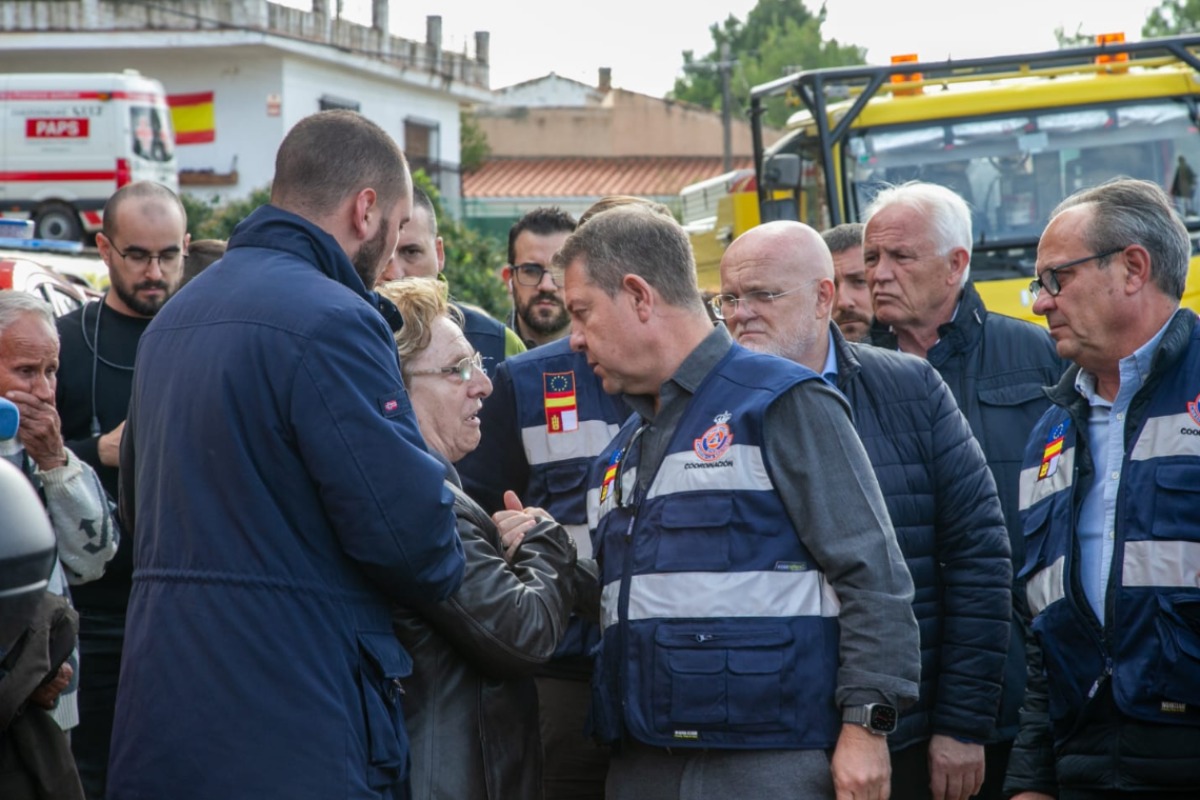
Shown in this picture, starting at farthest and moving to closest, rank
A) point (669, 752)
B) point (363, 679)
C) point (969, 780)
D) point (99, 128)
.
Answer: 1. point (99, 128)
2. point (969, 780)
3. point (669, 752)
4. point (363, 679)

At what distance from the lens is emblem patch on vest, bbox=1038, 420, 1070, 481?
4.06 meters

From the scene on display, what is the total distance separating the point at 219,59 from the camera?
111ft

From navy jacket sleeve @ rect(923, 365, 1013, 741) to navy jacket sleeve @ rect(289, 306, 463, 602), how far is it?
1.62 meters

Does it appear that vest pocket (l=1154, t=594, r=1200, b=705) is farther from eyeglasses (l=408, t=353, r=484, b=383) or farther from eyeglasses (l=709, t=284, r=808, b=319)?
eyeglasses (l=408, t=353, r=484, b=383)

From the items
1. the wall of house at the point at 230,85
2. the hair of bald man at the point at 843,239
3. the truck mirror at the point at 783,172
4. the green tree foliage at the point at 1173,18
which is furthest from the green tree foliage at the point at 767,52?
the hair of bald man at the point at 843,239

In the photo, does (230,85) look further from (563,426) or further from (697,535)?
(697,535)

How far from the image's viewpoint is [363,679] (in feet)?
10.7

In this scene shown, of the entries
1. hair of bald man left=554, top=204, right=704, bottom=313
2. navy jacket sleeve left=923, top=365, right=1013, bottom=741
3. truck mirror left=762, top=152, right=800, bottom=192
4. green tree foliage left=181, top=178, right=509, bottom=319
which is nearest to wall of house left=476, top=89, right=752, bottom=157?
green tree foliage left=181, top=178, right=509, bottom=319

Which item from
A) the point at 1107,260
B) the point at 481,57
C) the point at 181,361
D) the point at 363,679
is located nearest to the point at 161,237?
the point at 181,361

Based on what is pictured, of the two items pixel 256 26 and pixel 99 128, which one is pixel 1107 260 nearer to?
pixel 99 128

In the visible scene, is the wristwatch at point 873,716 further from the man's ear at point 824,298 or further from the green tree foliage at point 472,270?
the green tree foliage at point 472,270

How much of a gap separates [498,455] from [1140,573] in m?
1.96

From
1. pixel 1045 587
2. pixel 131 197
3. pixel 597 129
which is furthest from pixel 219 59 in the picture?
pixel 1045 587

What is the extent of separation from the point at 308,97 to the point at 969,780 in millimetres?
31936
